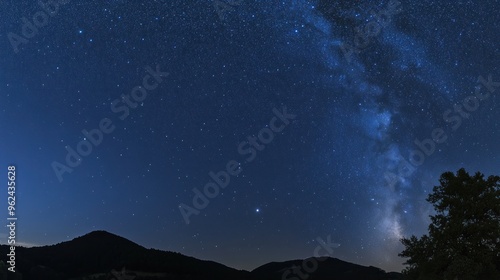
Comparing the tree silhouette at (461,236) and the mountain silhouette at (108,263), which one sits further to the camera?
the mountain silhouette at (108,263)

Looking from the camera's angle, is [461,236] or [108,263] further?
[108,263]

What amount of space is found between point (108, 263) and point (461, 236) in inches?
4086

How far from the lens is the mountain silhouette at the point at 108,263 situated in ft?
292

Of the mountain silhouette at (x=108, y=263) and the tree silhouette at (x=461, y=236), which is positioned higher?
the mountain silhouette at (x=108, y=263)

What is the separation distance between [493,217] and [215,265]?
367ft

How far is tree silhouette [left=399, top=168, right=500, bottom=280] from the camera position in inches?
869

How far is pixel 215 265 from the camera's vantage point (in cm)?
12781

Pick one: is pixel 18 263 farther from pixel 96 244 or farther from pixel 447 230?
pixel 447 230

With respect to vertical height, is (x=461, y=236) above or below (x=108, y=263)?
below

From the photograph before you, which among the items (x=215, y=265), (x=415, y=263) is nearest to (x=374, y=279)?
(x=215, y=265)

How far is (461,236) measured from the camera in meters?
23.3

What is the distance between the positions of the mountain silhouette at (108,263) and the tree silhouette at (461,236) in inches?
2774

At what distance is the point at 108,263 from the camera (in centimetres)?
11181

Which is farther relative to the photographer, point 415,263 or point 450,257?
point 415,263
